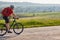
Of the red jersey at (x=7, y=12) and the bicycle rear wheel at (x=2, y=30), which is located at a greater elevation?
the red jersey at (x=7, y=12)

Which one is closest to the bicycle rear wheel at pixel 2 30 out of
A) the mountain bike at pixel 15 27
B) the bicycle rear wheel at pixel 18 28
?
the mountain bike at pixel 15 27

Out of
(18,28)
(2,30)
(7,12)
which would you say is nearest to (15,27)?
(18,28)

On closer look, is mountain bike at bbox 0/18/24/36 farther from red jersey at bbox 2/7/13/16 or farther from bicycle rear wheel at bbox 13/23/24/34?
red jersey at bbox 2/7/13/16

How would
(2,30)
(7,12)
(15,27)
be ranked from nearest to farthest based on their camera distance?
(7,12) → (2,30) → (15,27)

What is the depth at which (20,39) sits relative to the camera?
12617 millimetres

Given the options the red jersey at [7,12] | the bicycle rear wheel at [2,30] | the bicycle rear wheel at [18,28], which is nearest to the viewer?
the red jersey at [7,12]

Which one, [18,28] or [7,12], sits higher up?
[7,12]

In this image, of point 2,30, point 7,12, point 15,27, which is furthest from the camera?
point 15,27

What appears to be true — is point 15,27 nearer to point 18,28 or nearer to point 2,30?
point 18,28

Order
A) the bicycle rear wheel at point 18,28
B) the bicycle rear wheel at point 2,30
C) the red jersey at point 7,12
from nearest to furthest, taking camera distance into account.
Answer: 1. the red jersey at point 7,12
2. the bicycle rear wheel at point 2,30
3. the bicycle rear wheel at point 18,28

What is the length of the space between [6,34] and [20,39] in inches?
73.0

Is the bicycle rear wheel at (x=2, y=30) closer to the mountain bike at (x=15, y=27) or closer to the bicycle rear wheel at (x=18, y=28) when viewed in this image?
the mountain bike at (x=15, y=27)

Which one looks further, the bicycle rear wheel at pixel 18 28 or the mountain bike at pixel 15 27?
the bicycle rear wheel at pixel 18 28

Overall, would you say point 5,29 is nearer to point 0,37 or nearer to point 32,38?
point 0,37
